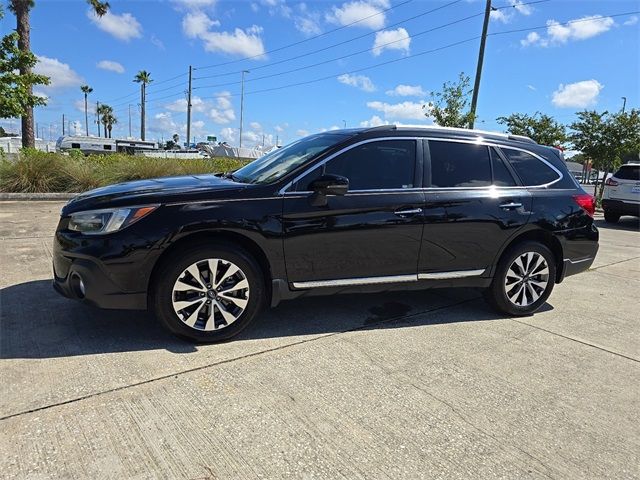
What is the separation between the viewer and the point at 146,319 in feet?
13.7

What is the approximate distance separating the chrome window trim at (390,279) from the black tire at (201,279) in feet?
1.16

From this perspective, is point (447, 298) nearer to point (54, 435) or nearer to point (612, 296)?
point (612, 296)

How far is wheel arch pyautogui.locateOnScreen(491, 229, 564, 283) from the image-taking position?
4684 mm

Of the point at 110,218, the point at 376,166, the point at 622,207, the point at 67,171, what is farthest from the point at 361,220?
the point at 622,207

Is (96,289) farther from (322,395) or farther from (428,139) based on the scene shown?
(428,139)

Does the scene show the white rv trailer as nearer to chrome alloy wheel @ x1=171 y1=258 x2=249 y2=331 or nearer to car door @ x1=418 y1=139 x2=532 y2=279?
car door @ x1=418 y1=139 x2=532 y2=279

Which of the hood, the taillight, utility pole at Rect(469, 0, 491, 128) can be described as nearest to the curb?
the hood

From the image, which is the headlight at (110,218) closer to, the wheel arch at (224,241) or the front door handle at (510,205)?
the wheel arch at (224,241)

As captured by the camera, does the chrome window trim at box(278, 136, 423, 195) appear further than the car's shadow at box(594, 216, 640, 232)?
No

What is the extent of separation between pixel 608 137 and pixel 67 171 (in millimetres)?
19961

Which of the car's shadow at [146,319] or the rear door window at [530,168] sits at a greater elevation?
the rear door window at [530,168]

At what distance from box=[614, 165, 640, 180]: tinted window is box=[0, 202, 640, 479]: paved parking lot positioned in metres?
10.1

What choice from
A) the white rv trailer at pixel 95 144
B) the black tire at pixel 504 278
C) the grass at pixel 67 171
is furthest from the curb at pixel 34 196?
the white rv trailer at pixel 95 144

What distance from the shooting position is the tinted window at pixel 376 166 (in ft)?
13.4
